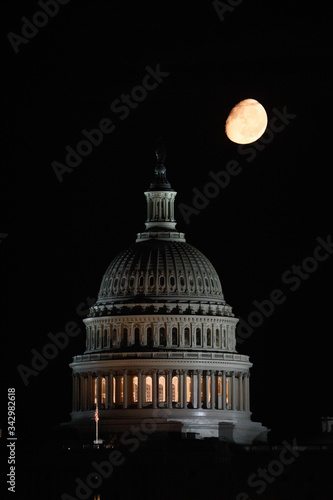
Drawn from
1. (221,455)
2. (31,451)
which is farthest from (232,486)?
(31,451)

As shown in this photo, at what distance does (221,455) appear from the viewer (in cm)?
18375

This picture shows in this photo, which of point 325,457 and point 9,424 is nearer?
point 325,457

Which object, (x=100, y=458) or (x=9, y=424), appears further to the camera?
(x=9, y=424)

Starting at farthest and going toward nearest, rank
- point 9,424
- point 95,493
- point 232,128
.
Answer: point 9,424 < point 95,493 < point 232,128

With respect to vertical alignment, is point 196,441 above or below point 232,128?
below

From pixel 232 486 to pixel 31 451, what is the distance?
1567 centimetres

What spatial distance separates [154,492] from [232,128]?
34.8 m

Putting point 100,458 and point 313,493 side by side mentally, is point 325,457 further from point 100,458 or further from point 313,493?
point 100,458

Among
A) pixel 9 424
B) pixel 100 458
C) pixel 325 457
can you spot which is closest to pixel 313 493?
pixel 325 457

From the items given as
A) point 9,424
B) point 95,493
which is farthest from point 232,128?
point 9,424

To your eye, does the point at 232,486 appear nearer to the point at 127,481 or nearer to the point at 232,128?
the point at 127,481

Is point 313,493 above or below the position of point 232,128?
below

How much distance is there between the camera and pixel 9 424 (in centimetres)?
19938

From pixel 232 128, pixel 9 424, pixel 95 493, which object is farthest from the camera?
pixel 9 424
